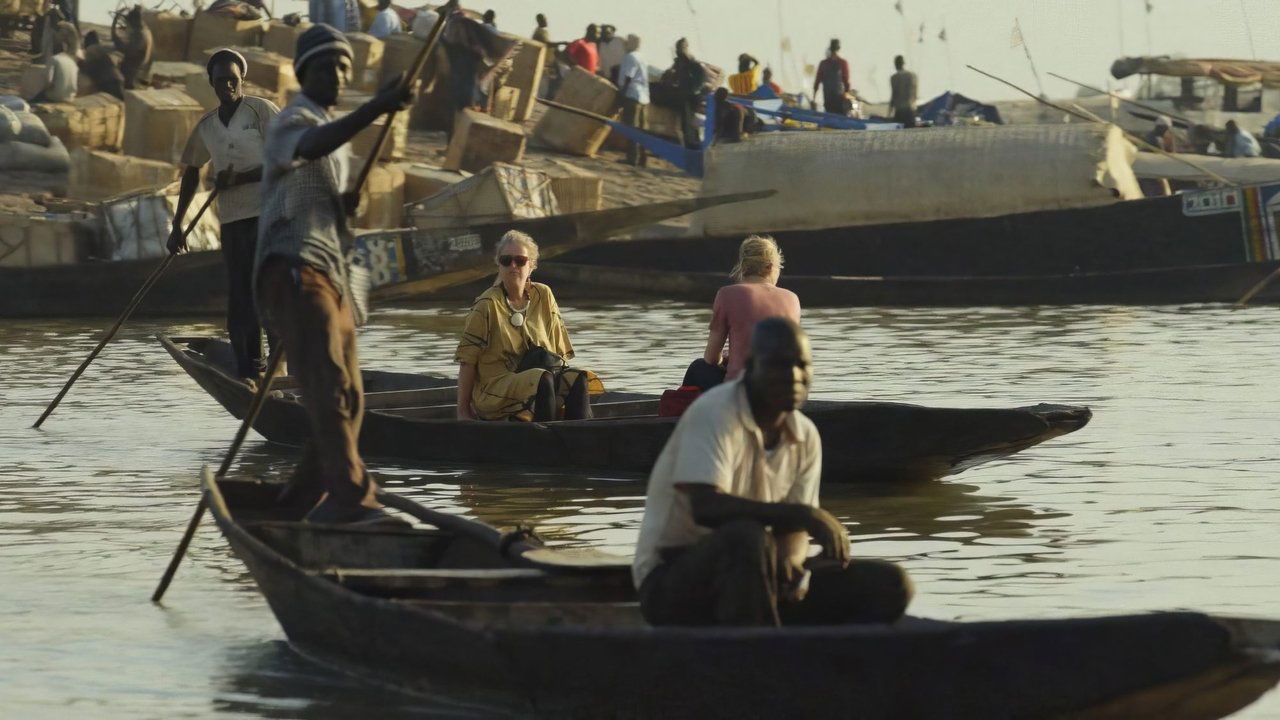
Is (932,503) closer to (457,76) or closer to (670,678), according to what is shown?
(670,678)

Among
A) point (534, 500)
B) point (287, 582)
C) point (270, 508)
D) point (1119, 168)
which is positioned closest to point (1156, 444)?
point (534, 500)

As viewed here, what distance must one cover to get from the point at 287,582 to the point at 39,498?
13.0 ft

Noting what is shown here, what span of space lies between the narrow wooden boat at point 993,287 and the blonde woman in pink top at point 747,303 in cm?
1401

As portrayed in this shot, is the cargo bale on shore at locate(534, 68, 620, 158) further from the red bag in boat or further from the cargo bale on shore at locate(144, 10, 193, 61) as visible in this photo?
the red bag in boat

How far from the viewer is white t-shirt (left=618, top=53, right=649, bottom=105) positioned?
31.1 meters

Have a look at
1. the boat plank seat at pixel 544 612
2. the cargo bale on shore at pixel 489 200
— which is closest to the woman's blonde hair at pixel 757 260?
the boat plank seat at pixel 544 612

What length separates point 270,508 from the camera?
25.8 ft

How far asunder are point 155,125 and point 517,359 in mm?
16327

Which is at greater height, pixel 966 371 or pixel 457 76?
pixel 457 76

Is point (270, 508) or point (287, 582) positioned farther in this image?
point (270, 508)

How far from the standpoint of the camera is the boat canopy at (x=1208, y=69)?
3766 cm

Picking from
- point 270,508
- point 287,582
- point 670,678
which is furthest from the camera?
point 270,508

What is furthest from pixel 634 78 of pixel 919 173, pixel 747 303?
pixel 747 303

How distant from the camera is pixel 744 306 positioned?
29.7ft
